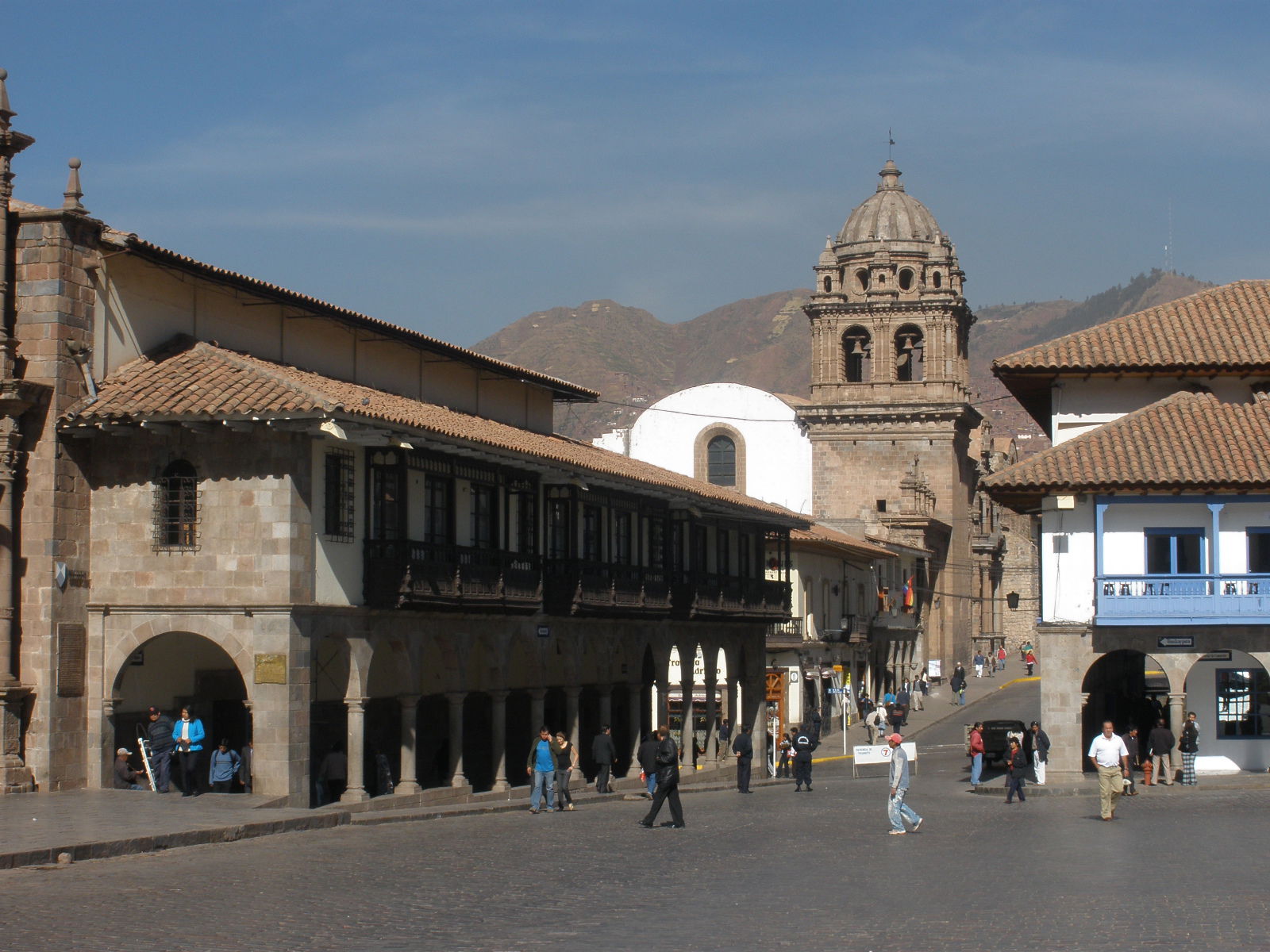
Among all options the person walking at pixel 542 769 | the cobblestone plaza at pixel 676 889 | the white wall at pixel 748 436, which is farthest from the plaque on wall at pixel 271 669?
the white wall at pixel 748 436

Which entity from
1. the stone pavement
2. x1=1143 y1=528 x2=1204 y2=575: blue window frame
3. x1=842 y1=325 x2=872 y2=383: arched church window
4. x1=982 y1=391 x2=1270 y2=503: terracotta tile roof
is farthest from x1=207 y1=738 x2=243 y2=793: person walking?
x1=842 y1=325 x2=872 y2=383: arched church window

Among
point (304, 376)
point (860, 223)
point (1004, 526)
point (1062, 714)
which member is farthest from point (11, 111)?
point (1004, 526)

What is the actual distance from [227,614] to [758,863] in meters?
9.83

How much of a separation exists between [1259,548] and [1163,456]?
2452mm

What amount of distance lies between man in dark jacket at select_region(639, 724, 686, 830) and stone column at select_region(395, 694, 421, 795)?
222 inches

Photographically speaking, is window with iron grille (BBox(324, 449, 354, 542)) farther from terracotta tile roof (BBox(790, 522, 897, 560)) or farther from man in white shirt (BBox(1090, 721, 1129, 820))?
terracotta tile roof (BBox(790, 522, 897, 560))

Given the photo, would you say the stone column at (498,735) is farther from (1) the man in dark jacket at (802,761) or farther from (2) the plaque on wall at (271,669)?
(2) the plaque on wall at (271,669)

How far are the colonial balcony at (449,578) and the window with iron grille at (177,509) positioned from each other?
296 centimetres

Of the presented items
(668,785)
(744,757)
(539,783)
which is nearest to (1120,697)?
(744,757)

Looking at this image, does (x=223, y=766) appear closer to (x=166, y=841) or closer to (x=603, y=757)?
(x=166, y=841)

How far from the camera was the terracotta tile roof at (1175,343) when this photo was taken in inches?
1512

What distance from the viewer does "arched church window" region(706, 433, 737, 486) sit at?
82812 mm

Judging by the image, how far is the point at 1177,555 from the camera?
35688 millimetres

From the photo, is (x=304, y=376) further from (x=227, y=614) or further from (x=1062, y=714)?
(x=1062, y=714)
